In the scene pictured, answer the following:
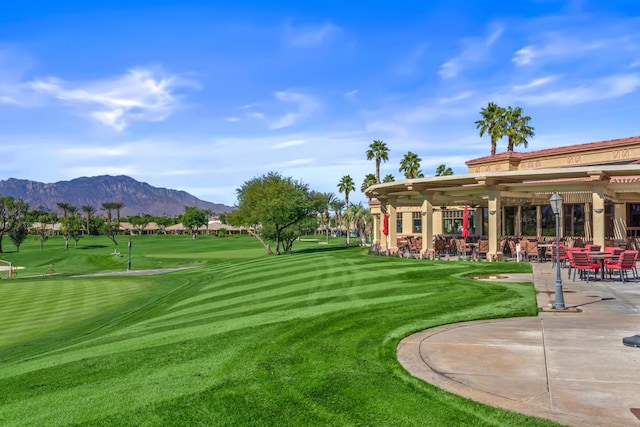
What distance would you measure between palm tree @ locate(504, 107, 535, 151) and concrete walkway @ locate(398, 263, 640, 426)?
143ft

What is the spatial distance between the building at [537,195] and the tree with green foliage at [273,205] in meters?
13.0

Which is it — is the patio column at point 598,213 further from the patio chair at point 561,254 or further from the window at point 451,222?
the window at point 451,222

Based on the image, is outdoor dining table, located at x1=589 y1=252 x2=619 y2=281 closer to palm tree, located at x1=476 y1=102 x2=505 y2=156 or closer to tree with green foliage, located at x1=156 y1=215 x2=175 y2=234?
palm tree, located at x1=476 y1=102 x2=505 y2=156

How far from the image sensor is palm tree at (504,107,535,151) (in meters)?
52.0

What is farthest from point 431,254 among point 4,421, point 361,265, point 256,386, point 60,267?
point 60,267

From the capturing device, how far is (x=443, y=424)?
5051 millimetres

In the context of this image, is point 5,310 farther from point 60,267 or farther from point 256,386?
point 60,267

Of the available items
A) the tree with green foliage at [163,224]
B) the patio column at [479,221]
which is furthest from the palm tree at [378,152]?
the tree with green foliage at [163,224]

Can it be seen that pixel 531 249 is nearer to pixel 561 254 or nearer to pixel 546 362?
pixel 561 254

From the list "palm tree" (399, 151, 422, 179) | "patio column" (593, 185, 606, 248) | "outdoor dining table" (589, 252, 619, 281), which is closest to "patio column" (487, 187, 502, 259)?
"patio column" (593, 185, 606, 248)

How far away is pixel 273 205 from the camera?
49344 mm

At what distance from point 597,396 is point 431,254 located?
64.9 ft

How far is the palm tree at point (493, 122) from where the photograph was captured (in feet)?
174

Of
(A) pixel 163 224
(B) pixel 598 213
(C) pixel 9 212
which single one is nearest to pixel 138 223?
(A) pixel 163 224
